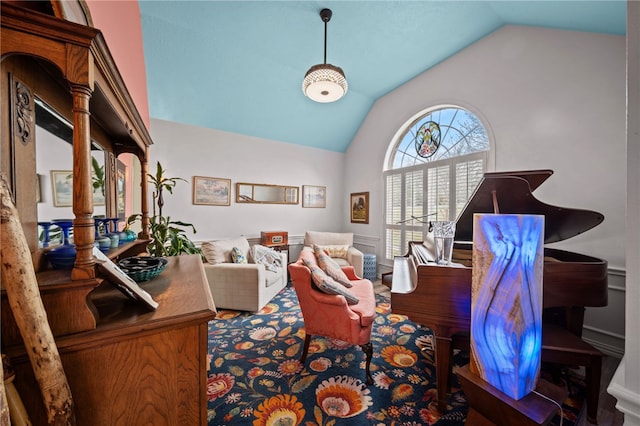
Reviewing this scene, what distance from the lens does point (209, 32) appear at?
2.96m

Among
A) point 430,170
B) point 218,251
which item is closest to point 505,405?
point 218,251

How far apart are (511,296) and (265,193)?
4.28m

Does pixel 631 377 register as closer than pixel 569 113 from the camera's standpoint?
Yes

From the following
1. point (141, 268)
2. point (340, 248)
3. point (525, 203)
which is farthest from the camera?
point (340, 248)

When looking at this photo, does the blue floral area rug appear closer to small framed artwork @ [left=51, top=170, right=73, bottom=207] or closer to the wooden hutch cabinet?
the wooden hutch cabinet

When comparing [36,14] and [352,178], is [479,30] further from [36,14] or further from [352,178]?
[36,14]

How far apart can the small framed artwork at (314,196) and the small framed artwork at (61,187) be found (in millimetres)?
4199

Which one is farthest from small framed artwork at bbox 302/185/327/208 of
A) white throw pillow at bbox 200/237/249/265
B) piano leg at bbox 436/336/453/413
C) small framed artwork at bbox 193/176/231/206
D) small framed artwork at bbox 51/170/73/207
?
small framed artwork at bbox 51/170/73/207

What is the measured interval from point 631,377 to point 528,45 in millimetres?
3437

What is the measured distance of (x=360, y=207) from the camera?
16.8 ft

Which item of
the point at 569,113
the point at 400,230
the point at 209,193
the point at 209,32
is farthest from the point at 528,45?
the point at 209,193

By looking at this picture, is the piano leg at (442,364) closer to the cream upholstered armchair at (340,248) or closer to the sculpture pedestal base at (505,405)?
the sculpture pedestal base at (505,405)

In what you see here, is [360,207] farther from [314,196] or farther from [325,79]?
[325,79]

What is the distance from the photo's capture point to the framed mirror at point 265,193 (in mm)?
4492
